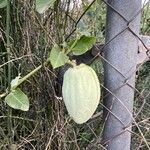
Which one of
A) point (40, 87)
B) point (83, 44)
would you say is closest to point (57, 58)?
point (83, 44)

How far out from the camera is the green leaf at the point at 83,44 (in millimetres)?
845

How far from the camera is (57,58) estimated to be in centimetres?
83

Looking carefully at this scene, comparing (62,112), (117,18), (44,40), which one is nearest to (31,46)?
(44,40)

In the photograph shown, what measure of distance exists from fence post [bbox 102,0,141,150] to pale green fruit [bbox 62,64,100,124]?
0.32ft

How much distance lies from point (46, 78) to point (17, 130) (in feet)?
0.66

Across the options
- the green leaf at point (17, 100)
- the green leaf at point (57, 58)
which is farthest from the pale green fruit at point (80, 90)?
the green leaf at point (17, 100)

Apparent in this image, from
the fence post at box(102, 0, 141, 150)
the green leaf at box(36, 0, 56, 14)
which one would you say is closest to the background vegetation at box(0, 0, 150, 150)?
the fence post at box(102, 0, 141, 150)

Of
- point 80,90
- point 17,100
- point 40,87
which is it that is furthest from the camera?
point 40,87

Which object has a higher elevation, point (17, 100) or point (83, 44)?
point (83, 44)

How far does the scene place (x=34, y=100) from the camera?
1.10 metres

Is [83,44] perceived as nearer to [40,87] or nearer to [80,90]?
[80,90]

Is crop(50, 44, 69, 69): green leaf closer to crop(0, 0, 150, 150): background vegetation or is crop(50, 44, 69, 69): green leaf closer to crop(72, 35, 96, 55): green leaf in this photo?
crop(72, 35, 96, 55): green leaf

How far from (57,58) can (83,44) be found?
62 millimetres

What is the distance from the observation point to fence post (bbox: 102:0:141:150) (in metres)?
0.85
